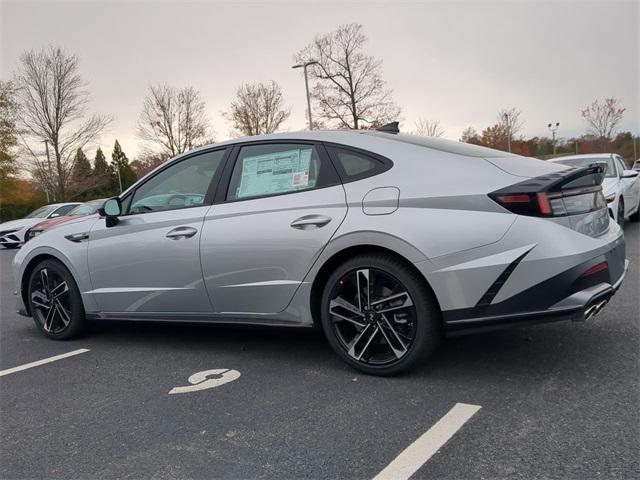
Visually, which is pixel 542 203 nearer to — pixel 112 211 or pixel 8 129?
pixel 112 211

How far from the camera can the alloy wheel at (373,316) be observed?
10.3ft

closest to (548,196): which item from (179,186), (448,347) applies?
(448,347)

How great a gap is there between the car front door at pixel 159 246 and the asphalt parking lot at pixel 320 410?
1.45 feet

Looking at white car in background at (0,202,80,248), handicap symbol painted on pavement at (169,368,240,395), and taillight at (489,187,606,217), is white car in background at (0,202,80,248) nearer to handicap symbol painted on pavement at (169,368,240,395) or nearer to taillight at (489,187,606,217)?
handicap symbol painted on pavement at (169,368,240,395)

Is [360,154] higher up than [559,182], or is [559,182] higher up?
[360,154]

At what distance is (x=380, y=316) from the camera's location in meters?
3.19

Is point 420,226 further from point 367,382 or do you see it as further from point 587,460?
point 587,460

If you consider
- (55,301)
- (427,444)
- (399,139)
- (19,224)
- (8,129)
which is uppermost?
(8,129)

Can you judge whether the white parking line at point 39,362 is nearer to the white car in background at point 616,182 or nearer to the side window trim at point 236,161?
the side window trim at point 236,161

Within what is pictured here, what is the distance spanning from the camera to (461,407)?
2803 mm

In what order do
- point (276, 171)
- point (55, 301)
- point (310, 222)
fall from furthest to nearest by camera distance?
point (55, 301) < point (276, 171) < point (310, 222)

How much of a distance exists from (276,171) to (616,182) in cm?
760

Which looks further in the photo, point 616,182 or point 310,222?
point 616,182

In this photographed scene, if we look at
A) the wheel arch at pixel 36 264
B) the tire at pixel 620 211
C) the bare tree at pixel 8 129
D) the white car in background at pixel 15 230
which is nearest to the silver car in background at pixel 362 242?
the wheel arch at pixel 36 264
